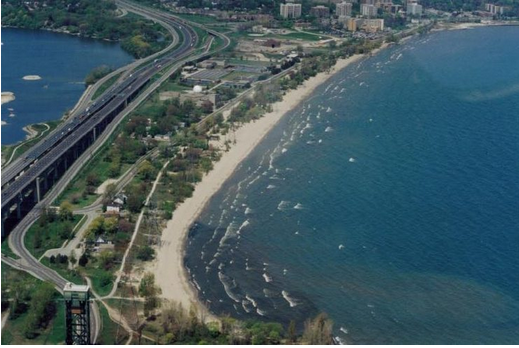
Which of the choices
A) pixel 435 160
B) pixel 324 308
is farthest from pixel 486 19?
pixel 324 308

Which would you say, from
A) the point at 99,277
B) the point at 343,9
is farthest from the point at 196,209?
the point at 343,9

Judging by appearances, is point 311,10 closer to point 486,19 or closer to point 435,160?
point 486,19

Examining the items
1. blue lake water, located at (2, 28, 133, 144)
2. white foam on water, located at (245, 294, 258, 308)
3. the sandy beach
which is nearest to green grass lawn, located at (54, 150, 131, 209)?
blue lake water, located at (2, 28, 133, 144)

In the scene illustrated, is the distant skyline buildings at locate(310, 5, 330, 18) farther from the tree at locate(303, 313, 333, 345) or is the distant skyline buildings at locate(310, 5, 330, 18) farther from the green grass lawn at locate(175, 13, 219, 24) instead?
the tree at locate(303, 313, 333, 345)

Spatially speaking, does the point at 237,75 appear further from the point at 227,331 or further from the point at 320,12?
the point at 227,331

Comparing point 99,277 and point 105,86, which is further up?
point 105,86

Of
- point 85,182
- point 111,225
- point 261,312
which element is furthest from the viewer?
point 85,182

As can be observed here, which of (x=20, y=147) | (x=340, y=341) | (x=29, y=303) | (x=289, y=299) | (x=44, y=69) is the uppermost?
(x=20, y=147)
